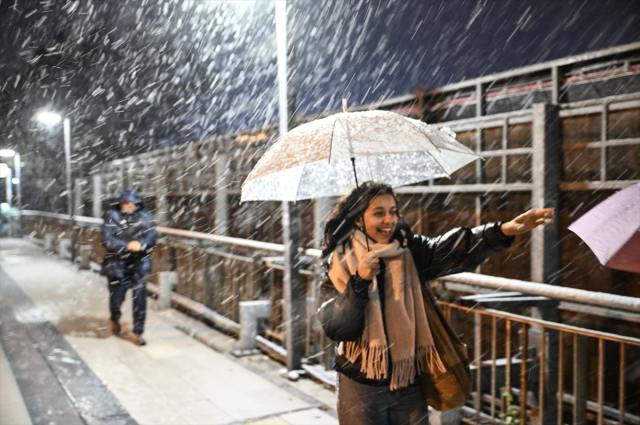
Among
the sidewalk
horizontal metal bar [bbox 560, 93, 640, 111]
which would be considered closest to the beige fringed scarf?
the sidewalk

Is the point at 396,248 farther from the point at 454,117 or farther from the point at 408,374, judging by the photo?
the point at 454,117

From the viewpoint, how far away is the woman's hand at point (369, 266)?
2.42 meters

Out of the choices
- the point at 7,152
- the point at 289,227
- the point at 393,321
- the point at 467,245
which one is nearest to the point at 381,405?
the point at 393,321

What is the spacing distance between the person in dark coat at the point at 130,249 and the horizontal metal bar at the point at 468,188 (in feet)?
13.4

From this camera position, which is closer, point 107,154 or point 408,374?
point 408,374

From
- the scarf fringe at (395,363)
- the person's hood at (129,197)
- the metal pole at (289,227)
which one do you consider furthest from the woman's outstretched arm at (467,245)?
the person's hood at (129,197)

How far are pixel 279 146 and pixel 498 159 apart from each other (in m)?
5.56

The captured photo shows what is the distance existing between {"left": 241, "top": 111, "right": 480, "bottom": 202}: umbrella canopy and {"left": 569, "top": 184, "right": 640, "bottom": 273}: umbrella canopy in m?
0.84

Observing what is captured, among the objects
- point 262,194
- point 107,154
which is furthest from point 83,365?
point 107,154

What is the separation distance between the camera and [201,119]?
44.6 m

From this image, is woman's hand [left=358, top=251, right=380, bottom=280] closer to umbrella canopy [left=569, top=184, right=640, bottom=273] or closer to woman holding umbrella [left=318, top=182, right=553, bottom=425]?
woman holding umbrella [left=318, top=182, right=553, bottom=425]

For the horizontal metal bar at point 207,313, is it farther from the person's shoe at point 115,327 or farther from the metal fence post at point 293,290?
the metal fence post at point 293,290

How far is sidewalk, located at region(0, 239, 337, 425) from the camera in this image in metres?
4.92

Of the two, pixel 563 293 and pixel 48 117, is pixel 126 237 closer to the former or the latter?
pixel 563 293
